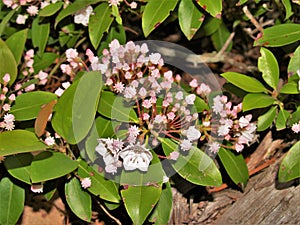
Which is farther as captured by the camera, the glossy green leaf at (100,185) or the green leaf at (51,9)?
the green leaf at (51,9)

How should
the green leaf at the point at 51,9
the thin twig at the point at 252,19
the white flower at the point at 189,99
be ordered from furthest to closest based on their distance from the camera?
the thin twig at the point at 252,19 < the green leaf at the point at 51,9 < the white flower at the point at 189,99

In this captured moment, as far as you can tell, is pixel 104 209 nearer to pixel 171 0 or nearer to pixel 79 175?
pixel 79 175

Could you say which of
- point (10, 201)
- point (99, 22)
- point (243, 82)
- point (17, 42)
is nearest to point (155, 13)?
point (99, 22)

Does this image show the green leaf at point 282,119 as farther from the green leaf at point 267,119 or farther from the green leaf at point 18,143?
the green leaf at point 18,143

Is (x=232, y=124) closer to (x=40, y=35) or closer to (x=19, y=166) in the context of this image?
(x=19, y=166)

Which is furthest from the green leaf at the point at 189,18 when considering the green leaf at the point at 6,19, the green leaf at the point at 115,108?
the green leaf at the point at 6,19

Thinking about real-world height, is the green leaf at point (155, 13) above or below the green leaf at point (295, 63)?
above
